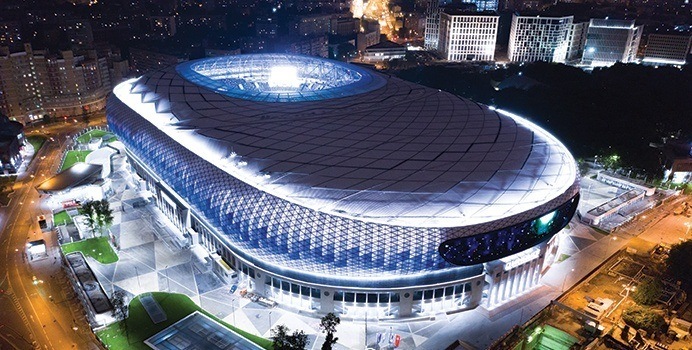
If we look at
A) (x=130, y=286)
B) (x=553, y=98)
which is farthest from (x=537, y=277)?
(x=553, y=98)

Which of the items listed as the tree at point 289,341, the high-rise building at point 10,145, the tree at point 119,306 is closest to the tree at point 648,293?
the tree at point 289,341

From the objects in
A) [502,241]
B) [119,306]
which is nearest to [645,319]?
[502,241]

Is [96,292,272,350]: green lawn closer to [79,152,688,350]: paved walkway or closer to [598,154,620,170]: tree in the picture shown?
[79,152,688,350]: paved walkway

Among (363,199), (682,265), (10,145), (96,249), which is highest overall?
(363,199)

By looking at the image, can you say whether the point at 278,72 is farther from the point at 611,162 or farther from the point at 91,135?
the point at 611,162

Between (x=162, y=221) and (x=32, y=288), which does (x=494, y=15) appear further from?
(x=32, y=288)

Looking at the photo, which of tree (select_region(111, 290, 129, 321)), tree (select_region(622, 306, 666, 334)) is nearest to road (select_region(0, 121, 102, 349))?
tree (select_region(111, 290, 129, 321))

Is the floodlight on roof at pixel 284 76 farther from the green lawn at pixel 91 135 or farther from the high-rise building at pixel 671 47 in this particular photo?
the high-rise building at pixel 671 47
